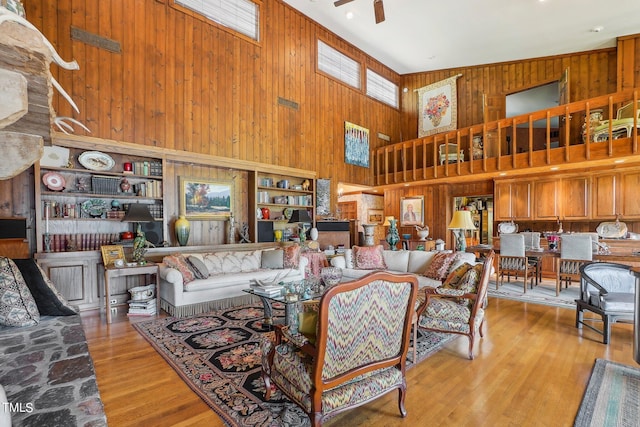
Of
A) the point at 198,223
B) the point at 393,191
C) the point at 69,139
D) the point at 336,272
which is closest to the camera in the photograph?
the point at 336,272

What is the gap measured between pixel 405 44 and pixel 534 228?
19.2ft

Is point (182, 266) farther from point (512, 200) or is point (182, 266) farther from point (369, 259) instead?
point (512, 200)

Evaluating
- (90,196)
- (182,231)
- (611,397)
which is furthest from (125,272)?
(611,397)

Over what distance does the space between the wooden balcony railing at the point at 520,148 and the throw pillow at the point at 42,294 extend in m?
7.61

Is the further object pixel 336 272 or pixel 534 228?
pixel 534 228

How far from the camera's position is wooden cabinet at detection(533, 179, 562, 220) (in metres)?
7.14

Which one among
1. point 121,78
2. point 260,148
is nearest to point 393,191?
point 260,148

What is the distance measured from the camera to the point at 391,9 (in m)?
6.54

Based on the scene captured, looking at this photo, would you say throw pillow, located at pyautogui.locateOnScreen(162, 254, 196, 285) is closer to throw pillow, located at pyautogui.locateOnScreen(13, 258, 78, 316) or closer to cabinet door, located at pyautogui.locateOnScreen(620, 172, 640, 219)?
throw pillow, located at pyautogui.locateOnScreen(13, 258, 78, 316)

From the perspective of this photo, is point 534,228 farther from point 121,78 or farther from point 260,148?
point 121,78

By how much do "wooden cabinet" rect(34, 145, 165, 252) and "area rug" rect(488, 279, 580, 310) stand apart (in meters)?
6.06

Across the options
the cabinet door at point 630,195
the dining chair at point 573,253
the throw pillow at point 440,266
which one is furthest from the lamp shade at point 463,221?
the cabinet door at point 630,195

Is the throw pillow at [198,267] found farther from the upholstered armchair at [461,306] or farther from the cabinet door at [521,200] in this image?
the cabinet door at [521,200]

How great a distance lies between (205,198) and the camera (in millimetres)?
5707
